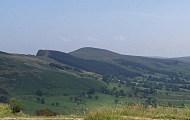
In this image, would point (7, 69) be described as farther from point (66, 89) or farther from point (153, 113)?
point (153, 113)

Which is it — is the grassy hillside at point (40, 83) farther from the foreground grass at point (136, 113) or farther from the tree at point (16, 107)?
the foreground grass at point (136, 113)

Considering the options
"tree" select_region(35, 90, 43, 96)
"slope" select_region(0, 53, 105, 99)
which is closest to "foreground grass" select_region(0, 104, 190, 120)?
"tree" select_region(35, 90, 43, 96)

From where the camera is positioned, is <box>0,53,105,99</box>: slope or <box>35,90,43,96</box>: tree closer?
<box>35,90,43,96</box>: tree

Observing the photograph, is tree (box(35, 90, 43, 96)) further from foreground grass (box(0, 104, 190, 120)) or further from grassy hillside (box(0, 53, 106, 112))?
foreground grass (box(0, 104, 190, 120))

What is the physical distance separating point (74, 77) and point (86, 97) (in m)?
52.8

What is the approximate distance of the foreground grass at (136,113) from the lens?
1241 cm

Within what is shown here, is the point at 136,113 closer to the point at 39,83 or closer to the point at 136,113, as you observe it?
the point at 136,113

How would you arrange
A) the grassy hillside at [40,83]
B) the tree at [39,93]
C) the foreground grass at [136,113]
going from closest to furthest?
the foreground grass at [136,113], the tree at [39,93], the grassy hillside at [40,83]

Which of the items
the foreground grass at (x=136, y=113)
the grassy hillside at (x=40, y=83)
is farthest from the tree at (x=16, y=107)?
the grassy hillside at (x=40, y=83)

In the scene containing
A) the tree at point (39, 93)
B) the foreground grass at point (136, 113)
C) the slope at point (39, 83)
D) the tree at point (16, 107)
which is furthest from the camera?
the slope at point (39, 83)

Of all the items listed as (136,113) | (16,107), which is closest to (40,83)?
(16,107)

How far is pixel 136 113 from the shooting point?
13.5 meters

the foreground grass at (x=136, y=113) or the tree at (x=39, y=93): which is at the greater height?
the foreground grass at (x=136, y=113)

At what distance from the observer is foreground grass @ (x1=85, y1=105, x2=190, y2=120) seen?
40.7ft
